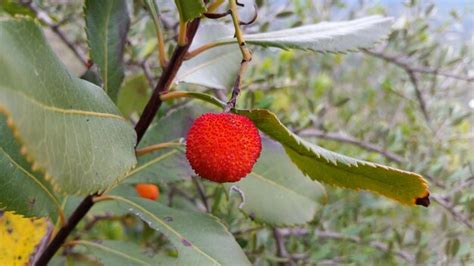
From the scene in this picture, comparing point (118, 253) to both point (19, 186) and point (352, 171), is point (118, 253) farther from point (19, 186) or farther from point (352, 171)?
point (352, 171)

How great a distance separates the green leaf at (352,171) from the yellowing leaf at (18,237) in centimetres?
46

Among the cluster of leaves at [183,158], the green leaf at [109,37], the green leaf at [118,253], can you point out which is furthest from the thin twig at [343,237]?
the green leaf at [109,37]

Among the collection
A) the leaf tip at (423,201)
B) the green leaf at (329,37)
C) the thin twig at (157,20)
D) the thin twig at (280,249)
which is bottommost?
the thin twig at (280,249)

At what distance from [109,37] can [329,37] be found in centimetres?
36

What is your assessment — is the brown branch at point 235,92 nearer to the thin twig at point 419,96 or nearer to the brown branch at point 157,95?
the brown branch at point 157,95

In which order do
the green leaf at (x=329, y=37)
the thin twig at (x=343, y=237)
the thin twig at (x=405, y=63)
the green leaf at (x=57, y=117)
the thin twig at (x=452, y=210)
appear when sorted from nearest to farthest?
the green leaf at (x=57, y=117), the green leaf at (x=329, y=37), the thin twig at (x=452, y=210), the thin twig at (x=343, y=237), the thin twig at (x=405, y=63)

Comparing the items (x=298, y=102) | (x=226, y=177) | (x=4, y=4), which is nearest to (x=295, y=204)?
(x=226, y=177)

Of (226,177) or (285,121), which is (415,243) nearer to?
(285,121)

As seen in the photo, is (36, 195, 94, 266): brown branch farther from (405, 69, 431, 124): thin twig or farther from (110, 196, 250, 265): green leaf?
(405, 69, 431, 124): thin twig

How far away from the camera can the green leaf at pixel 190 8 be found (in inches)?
31.8

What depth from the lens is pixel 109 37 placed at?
1041 millimetres

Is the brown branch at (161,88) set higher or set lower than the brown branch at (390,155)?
higher

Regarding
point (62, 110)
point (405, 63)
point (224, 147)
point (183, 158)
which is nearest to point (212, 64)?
point (183, 158)

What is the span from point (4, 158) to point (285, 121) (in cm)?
90
